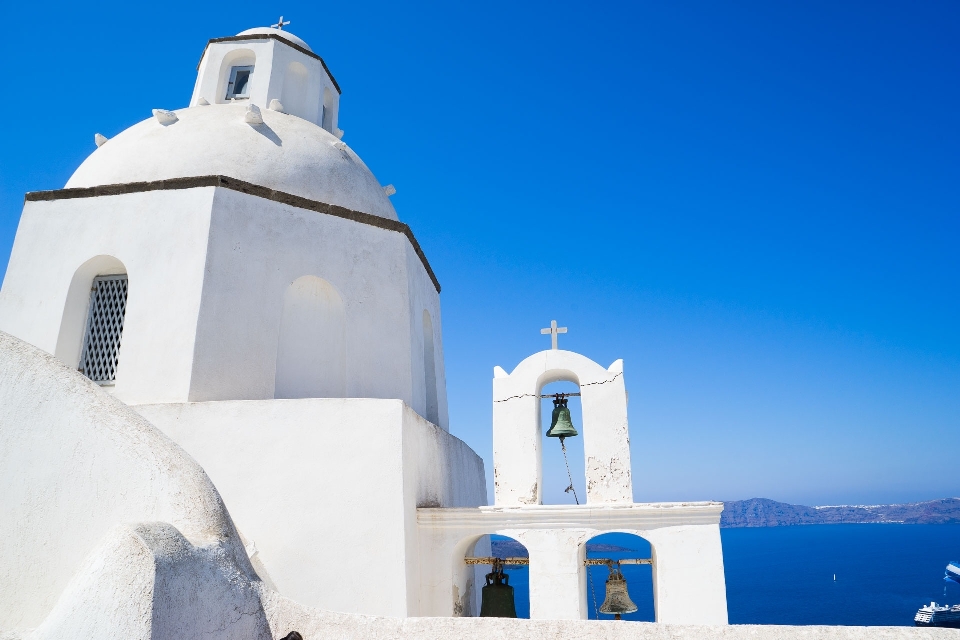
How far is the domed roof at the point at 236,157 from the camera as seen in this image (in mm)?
7441

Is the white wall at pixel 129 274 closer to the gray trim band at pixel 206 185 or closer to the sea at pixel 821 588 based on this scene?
the gray trim band at pixel 206 185

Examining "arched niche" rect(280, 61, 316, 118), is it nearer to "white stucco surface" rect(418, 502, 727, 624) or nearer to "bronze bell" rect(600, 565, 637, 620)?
"white stucco surface" rect(418, 502, 727, 624)

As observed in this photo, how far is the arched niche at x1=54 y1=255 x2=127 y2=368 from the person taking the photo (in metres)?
6.64

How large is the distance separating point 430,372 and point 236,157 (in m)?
3.69

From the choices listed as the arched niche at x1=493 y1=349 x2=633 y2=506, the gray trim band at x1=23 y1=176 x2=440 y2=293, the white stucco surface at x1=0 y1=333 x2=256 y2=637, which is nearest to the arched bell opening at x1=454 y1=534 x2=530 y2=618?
the arched niche at x1=493 y1=349 x2=633 y2=506

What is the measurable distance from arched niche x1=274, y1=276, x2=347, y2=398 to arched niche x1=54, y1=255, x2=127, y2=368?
1889mm

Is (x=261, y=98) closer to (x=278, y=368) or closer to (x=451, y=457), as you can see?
(x=278, y=368)

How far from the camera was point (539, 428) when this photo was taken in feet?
21.6

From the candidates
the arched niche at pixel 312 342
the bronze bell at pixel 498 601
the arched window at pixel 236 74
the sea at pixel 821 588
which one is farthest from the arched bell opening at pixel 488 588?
the sea at pixel 821 588

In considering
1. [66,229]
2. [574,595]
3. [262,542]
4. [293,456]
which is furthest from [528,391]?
[66,229]

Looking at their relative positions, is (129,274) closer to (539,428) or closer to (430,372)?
(430,372)

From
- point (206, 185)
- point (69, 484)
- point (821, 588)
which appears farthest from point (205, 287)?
point (821, 588)

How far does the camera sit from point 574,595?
5598 millimetres

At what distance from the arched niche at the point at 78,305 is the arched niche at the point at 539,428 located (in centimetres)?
449
